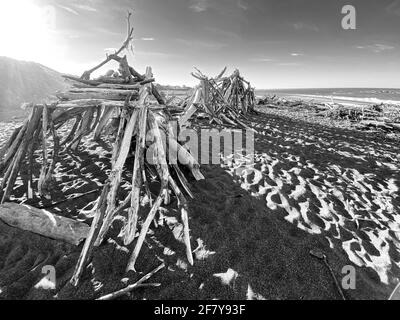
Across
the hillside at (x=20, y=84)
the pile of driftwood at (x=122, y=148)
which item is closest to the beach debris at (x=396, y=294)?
the pile of driftwood at (x=122, y=148)

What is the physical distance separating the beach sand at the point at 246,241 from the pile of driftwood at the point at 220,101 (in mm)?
4261

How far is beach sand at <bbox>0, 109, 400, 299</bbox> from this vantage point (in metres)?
2.30

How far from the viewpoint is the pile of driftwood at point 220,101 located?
9749 millimetres

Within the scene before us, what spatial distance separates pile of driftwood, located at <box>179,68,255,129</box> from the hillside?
13.1 metres

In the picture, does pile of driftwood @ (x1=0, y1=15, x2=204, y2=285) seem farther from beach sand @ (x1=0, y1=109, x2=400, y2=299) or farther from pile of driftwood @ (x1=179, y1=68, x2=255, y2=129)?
pile of driftwood @ (x1=179, y1=68, x2=255, y2=129)

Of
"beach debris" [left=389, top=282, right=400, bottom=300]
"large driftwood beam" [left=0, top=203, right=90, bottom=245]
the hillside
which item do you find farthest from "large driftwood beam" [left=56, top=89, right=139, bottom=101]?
the hillside

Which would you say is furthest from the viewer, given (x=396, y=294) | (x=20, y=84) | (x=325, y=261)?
(x=20, y=84)

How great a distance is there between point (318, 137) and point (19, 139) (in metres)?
9.41

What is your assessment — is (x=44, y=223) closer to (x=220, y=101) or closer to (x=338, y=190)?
(x=338, y=190)

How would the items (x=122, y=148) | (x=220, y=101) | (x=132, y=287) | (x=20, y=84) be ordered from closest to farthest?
1. (x=132, y=287)
2. (x=122, y=148)
3. (x=220, y=101)
4. (x=20, y=84)

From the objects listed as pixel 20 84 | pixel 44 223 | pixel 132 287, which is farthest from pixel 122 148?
pixel 20 84

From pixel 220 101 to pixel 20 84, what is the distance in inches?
839

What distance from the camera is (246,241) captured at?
2965 mm

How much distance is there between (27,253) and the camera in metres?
2.60
